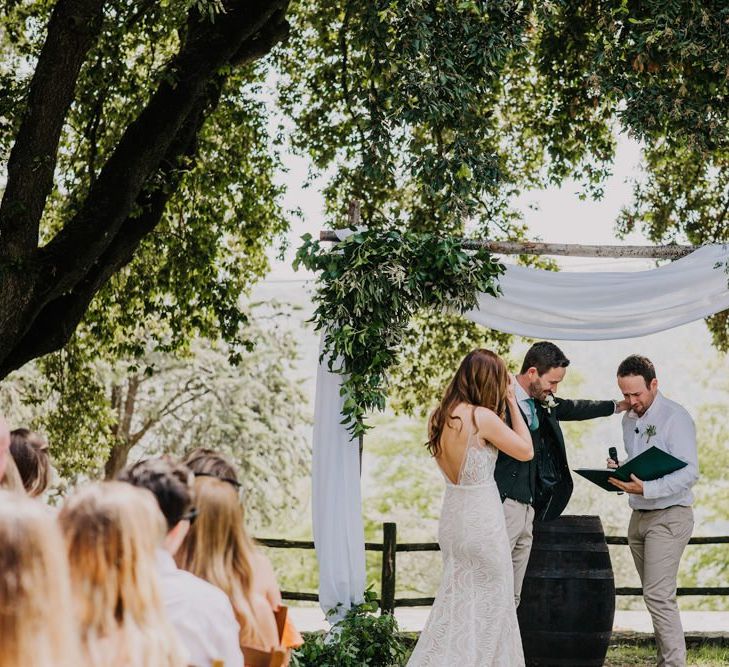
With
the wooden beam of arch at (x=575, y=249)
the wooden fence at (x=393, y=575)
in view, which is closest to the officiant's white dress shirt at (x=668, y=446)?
the wooden beam of arch at (x=575, y=249)

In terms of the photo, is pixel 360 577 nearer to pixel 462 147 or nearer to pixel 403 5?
pixel 462 147

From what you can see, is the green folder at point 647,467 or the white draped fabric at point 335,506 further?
the white draped fabric at point 335,506

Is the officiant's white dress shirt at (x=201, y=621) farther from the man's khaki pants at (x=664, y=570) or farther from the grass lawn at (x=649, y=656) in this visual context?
the grass lawn at (x=649, y=656)

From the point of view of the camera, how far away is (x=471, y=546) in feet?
20.0

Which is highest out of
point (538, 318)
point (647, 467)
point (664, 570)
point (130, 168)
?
point (130, 168)

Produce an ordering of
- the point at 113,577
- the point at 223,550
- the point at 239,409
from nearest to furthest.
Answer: the point at 113,577 < the point at 223,550 < the point at 239,409

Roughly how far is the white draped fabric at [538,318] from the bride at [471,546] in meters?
1.13

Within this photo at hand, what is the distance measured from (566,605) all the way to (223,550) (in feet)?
14.3

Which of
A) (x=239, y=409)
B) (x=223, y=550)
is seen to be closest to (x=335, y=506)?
(x=223, y=550)

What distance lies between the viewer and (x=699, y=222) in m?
12.6

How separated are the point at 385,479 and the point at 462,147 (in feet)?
116

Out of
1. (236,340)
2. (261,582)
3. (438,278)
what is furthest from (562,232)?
(261,582)

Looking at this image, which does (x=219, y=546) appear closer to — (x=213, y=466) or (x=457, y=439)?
(x=213, y=466)

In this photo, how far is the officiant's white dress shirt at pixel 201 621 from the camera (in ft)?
9.30
